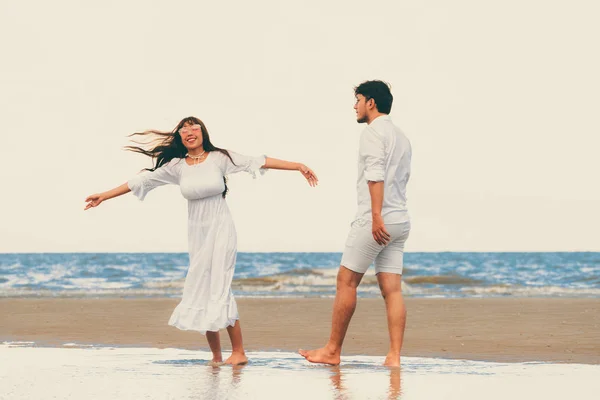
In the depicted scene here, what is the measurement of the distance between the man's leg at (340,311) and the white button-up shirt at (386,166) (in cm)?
44

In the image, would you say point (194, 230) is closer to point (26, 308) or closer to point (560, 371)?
point (560, 371)

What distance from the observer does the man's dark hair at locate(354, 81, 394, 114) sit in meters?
6.94

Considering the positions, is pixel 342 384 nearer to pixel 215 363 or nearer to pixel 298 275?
pixel 215 363

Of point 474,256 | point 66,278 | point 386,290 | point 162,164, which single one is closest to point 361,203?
point 386,290

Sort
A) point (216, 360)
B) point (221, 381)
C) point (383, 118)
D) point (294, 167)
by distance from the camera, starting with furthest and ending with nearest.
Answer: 1. point (216, 360)
2. point (294, 167)
3. point (383, 118)
4. point (221, 381)

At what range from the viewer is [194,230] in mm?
7363

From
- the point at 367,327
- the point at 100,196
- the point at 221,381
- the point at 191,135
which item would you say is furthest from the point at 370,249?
the point at 367,327

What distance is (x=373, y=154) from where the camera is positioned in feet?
22.0

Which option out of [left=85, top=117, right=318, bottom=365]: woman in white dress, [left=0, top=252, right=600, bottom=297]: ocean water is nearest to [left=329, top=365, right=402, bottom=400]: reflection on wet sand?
[left=85, top=117, right=318, bottom=365]: woman in white dress

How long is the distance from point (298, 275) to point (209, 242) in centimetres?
2414

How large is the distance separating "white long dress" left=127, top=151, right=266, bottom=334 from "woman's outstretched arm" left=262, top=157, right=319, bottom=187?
6 centimetres

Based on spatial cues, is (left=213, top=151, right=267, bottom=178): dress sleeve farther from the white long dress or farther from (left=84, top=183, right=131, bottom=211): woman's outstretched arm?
(left=84, top=183, right=131, bottom=211): woman's outstretched arm

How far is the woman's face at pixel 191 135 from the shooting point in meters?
7.32

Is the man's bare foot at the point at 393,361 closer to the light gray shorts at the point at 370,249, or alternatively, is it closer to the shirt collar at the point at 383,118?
the light gray shorts at the point at 370,249
